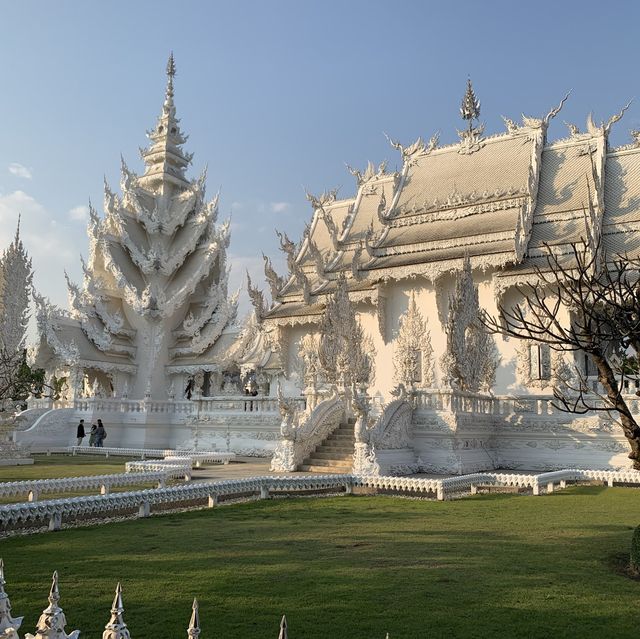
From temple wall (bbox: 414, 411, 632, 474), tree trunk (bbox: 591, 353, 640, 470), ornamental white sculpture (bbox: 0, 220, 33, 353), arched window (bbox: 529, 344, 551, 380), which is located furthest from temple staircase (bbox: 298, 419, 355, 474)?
ornamental white sculpture (bbox: 0, 220, 33, 353)

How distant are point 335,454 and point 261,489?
14.0 ft

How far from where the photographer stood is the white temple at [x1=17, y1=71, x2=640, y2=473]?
46.5ft

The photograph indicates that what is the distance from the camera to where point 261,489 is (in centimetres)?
987

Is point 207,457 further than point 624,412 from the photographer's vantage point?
Yes

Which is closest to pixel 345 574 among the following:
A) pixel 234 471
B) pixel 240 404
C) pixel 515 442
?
pixel 234 471

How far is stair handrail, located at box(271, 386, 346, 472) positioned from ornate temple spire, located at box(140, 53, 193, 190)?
17879 mm

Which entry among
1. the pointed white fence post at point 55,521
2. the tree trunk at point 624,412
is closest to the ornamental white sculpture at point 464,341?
the tree trunk at point 624,412

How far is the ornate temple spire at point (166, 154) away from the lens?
29.8 m

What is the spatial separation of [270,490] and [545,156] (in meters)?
16.0

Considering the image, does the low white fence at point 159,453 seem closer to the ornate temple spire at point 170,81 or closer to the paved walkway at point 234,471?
the paved walkway at point 234,471

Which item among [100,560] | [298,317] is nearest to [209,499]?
[100,560]

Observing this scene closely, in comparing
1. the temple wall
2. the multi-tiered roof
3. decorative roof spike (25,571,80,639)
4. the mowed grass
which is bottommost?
the mowed grass

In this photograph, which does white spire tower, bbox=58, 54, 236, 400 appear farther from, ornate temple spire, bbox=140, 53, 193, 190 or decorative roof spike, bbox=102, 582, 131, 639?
decorative roof spike, bbox=102, 582, 131, 639

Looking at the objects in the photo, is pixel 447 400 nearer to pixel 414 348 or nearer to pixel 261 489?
pixel 261 489
